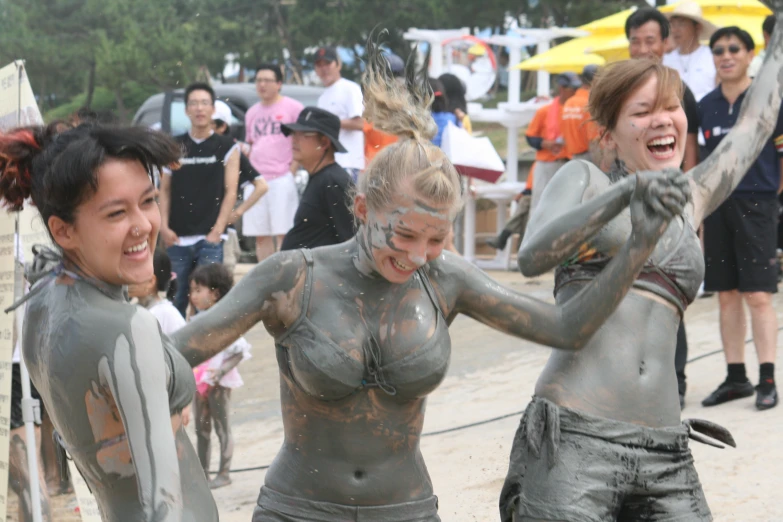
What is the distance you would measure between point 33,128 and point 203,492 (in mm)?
836

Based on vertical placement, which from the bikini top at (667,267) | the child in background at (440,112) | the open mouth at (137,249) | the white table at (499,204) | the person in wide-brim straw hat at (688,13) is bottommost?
the white table at (499,204)

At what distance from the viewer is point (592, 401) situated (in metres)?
3.08

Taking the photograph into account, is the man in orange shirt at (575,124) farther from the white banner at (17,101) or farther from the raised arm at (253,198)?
the white banner at (17,101)

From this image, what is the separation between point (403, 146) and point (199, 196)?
4588 millimetres

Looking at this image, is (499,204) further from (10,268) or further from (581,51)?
(10,268)

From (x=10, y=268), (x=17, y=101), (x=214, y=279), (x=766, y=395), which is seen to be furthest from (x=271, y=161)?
(x=10, y=268)

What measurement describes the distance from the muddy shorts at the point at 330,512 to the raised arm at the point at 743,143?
46.5 inches

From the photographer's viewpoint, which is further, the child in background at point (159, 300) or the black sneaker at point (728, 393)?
the black sneaker at point (728, 393)

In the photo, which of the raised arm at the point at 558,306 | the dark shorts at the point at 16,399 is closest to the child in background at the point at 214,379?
the dark shorts at the point at 16,399

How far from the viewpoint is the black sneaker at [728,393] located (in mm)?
6344

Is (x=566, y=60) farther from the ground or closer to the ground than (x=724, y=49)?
closer to the ground

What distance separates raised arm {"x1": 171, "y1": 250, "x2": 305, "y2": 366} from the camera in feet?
9.41

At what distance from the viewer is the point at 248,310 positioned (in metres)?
2.89

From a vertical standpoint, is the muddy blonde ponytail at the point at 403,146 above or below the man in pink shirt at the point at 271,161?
above
